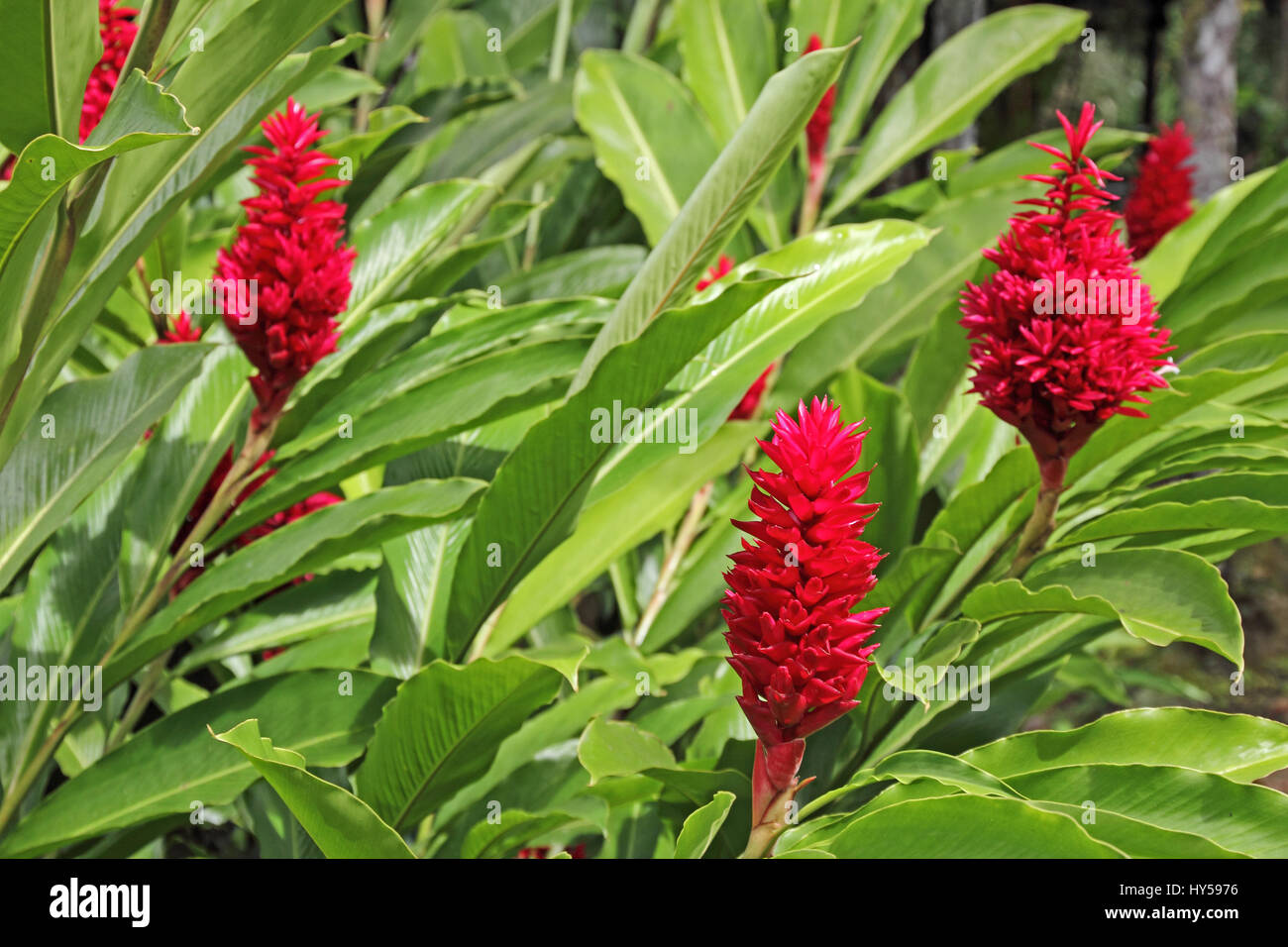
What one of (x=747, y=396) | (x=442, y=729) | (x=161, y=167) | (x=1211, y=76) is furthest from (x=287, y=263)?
(x=1211, y=76)

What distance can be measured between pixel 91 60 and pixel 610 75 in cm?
113

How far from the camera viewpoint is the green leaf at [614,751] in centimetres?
103

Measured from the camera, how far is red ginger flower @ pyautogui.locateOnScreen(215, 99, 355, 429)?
1.16 meters

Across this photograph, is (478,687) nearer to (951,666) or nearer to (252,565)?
(252,565)

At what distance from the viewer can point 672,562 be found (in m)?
→ 1.81

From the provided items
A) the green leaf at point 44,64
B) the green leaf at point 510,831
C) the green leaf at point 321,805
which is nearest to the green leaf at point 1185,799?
the green leaf at point 510,831

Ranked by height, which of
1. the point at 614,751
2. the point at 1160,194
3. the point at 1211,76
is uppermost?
the point at 1211,76

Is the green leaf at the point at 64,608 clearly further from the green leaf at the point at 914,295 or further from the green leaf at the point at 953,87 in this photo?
the green leaf at the point at 953,87

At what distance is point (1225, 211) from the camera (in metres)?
1.61

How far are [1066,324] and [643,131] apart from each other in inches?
45.6

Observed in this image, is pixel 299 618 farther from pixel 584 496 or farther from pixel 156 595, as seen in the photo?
pixel 584 496

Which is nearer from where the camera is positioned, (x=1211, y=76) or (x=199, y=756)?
(x=199, y=756)

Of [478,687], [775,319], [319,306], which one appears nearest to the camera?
[478,687]
